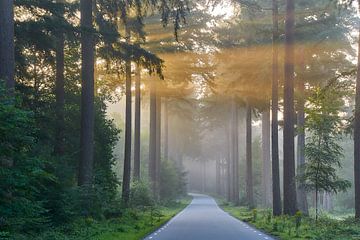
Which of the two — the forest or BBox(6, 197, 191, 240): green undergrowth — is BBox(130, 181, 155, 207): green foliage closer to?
the forest

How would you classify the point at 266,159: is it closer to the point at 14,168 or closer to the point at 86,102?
the point at 86,102

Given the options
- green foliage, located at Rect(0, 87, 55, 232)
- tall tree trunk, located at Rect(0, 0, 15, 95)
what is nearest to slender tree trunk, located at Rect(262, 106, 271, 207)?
tall tree trunk, located at Rect(0, 0, 15, 95)

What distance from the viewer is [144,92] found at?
151 feet

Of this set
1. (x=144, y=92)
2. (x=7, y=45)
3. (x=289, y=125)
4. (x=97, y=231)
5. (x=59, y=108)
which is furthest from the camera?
(x=144, y=92)

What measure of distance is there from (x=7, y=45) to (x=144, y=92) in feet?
106

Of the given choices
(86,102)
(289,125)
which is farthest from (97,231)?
(289,125)

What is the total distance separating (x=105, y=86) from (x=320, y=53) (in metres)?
13.7

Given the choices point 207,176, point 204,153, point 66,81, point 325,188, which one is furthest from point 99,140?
point 207,176

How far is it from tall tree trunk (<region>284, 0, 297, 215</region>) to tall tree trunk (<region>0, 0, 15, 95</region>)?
15248 mm

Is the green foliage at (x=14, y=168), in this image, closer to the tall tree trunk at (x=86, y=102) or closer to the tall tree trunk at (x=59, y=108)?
the tall tree trunk at (x=86, y=102)

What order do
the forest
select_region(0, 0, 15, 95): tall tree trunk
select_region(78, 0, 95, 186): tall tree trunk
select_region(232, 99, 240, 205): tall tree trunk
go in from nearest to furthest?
select_region(0, 0, 15, 95): tall tree trunk < the forest < select_region(78, 0, 95, 186): tall tree trunk < select_region(232, 99, 240, 205): tall tree trunk

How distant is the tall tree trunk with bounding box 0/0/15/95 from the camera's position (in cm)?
1357

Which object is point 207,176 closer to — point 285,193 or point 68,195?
point 285,193

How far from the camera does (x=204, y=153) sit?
352 ft
